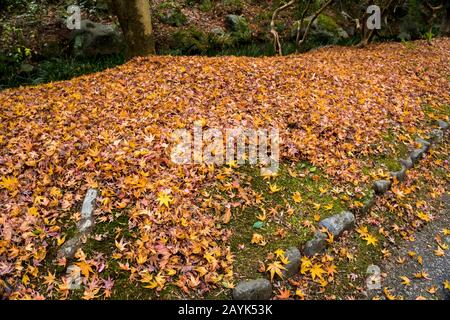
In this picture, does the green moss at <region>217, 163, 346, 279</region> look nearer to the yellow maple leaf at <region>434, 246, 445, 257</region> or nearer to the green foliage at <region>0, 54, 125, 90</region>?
the yellow maple leaf at <region>434, 246, 445, 257</region>

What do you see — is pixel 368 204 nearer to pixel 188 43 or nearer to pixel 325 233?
pixel 325 233

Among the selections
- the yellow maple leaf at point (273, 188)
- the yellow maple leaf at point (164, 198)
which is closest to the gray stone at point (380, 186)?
the yellow maple leaf at point (273, 188)

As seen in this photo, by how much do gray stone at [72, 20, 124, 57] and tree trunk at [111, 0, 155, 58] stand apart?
2068 mm

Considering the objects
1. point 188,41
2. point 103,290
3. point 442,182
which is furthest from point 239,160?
point 188,41

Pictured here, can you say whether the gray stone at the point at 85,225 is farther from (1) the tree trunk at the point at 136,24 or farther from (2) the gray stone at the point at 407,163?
(1) the tree trunk at the point at 136,24

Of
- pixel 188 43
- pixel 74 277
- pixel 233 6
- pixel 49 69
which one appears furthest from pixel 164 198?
pixel 233 6

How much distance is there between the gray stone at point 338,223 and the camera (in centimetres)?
371

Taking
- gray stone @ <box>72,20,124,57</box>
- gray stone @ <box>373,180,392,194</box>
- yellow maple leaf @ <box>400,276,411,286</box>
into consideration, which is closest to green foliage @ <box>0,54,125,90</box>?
gray stone @ <box>72,20,124,57</box>

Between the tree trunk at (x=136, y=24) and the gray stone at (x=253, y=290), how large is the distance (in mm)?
5700

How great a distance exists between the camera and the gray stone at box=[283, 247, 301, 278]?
328cm

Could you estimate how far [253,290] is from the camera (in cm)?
304

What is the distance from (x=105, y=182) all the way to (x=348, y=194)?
9.22 ft

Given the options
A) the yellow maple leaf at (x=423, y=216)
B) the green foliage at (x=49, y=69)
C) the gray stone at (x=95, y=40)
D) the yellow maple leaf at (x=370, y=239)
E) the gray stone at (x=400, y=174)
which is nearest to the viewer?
the yellow maple leaf at (x=370, y=239)

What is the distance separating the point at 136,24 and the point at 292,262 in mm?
5730
